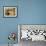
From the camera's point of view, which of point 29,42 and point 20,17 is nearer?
point 29,42

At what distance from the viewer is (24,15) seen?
4727mm

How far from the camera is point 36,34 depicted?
450 cm

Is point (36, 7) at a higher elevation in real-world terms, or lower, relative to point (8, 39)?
higher

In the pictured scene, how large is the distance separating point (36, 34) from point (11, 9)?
3.91 ft

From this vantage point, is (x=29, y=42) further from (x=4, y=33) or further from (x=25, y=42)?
(x=4, y=33)

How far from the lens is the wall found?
4.71 metres

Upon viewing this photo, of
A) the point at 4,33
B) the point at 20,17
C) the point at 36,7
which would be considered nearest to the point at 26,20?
the point at 20,17

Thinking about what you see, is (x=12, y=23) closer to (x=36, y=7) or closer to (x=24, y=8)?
(x=24, y=8)

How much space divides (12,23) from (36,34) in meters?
0.90

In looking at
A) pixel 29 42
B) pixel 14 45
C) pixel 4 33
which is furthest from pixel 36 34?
pixel 4 33

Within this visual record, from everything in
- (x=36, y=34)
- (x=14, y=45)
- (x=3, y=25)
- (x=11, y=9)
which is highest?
(x=11, y=9)

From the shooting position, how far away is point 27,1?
4.73 meters

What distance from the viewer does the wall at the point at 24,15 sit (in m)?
4.71

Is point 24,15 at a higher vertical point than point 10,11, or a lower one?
lower
